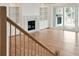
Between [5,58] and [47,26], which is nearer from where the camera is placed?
[5,58]

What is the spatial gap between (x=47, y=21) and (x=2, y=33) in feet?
2.25

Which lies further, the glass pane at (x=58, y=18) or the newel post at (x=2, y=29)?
the glass pane at (x=58, y=18)

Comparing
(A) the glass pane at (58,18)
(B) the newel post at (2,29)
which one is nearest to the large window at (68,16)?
(A) the glass pane at (58,18)

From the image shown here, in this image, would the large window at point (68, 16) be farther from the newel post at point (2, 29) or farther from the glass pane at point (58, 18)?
the newel post at point (2, 29)

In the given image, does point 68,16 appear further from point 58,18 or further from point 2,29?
point 2,29

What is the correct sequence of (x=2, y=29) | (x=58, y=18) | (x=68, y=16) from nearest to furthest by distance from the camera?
1. (x=2, y=29)
2. (x=68, y=16)
3. (x=58, y=18)

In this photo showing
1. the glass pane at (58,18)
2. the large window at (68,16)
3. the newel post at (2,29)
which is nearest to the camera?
the newel post at (2,29)

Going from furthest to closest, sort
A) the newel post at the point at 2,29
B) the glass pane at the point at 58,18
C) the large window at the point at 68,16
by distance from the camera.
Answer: the glass pane at the point at 58,18 → the large window at the point at 68,16 → the newel post at the point at 2,29

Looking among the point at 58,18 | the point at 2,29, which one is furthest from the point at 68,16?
the point at 2,29

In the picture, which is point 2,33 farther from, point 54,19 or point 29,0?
point 54,19

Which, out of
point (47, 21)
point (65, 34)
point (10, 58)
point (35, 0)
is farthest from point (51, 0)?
point (65, 34)

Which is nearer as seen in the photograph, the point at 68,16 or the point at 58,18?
the point at 68,16

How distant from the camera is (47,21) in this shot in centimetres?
176

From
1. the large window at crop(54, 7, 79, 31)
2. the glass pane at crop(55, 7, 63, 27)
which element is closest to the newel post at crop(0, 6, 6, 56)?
the large window at crop(54, 7, 79, 31)
